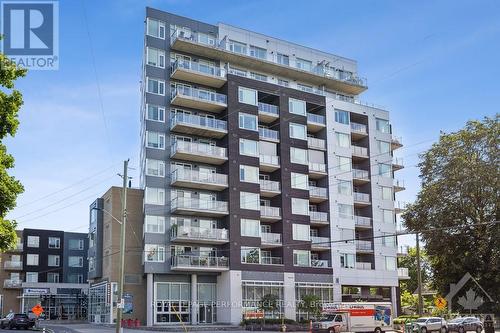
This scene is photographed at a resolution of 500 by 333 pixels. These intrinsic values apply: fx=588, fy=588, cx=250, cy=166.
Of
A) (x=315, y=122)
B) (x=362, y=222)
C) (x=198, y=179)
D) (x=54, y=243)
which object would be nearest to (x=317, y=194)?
(x=362, y=222)

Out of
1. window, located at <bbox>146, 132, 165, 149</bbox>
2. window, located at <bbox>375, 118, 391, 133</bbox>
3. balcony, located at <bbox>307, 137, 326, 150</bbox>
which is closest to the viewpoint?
window, located at <bbox>146, 132, 165, 149</bbox>

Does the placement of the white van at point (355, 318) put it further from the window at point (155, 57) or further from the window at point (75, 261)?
the window at point (75, 261)

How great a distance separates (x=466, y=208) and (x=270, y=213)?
20770mm

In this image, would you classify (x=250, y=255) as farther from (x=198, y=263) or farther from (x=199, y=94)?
(x=199, y=94)

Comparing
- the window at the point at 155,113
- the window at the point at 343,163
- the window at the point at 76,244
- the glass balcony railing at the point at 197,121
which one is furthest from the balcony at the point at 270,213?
the window at the point at 76,244

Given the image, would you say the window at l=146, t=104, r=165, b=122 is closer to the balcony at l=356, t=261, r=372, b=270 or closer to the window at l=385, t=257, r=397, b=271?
the balcony at l=356, t=261, r=372, b=270

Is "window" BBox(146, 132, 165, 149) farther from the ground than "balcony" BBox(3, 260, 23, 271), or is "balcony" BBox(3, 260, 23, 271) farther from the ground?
"window" BBox(146, 132, 165, 149)

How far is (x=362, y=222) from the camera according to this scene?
235ft

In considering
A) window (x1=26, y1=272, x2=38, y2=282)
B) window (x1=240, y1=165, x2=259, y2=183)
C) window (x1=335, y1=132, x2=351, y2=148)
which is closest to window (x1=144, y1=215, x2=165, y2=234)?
window (x1=240, y1=165, x2=259, y2=183)

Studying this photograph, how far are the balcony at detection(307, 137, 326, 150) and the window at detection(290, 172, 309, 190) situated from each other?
13.4 feet

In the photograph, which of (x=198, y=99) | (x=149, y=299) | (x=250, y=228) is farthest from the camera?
(x=250, y=228)

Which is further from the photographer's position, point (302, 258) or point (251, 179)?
point (302, 258)

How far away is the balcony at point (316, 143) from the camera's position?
69125 mm

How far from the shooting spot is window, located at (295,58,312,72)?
72981 millimetres
